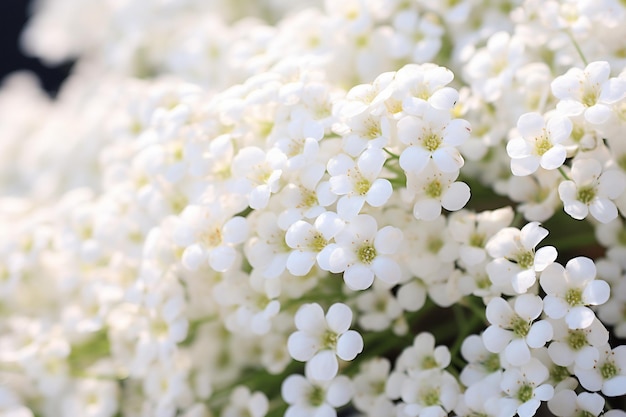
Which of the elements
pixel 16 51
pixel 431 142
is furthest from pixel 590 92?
pixel 16 51

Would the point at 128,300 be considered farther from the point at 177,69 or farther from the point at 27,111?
the point at 27,111

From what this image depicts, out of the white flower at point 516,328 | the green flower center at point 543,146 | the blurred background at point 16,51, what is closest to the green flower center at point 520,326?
the white flower at point 516,328

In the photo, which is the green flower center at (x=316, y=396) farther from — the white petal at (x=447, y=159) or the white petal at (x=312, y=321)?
the white petal at (x=447, y=159)

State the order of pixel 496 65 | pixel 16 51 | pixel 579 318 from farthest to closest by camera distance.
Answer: pixel 16 51 → pixel 496 65 → pixel 579 318

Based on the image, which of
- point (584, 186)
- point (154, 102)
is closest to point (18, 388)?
point (154, 102)

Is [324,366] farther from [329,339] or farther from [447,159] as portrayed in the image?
[447,159]

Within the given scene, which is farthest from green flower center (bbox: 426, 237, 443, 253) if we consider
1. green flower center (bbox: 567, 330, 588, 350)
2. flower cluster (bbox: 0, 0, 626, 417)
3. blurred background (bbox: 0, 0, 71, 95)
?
blurred background (bbox: 0, 0, 71, 95)
